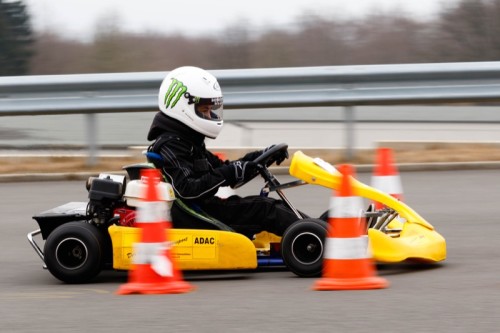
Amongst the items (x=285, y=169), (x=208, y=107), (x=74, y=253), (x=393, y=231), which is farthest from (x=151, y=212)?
(x=285, y=169)

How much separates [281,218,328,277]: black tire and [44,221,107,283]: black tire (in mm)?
1227

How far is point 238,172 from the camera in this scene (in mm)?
7035

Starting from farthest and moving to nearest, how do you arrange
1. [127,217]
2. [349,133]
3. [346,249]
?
1. [349,133]
2. [127,217]
3. [346,249]

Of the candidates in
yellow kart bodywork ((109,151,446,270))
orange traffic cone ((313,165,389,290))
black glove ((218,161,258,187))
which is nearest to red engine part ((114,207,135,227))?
yellow kart bodywork ((109,151,446,270))

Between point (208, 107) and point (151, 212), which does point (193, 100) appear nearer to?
point (208, 107)

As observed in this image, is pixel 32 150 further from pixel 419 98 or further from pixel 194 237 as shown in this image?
pixel 194 237

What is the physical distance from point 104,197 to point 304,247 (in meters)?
1.38

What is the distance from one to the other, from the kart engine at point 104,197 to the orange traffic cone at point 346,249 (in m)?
1.65

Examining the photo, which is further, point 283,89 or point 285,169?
point 283,89

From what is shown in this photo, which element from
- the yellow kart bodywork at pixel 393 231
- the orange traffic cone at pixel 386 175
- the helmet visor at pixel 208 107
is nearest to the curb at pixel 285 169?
the orange traffic cone at pixel 386 175

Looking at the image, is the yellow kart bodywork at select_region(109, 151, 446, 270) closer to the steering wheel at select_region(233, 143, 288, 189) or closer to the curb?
the steering wheel at select_region(233, 143, 288, 189)

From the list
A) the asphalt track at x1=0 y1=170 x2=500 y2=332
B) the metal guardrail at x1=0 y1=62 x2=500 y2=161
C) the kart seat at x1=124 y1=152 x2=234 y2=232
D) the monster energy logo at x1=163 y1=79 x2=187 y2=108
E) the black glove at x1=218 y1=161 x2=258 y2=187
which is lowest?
the asphalt track at x1=0 y1=170 x2=500 y2=332

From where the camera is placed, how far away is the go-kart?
22.3 ft

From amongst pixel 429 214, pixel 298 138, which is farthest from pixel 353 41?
pixel 429 214
